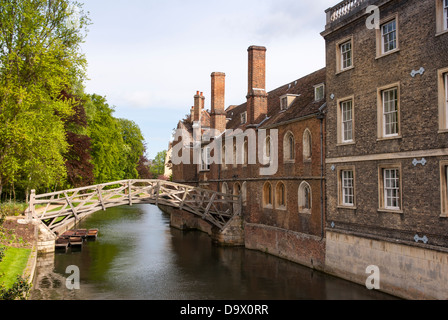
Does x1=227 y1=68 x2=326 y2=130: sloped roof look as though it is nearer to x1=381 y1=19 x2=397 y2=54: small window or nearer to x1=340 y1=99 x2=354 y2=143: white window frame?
x1=340 y1=99 x2=354 y2=143: white window frame

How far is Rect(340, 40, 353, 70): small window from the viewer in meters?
14.8

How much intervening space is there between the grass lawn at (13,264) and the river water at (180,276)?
900 mm

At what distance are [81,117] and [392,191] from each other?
26.7 meters

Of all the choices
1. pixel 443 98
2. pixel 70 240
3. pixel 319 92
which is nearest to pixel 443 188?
pixel 443 98

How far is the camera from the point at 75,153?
31203 millimetres

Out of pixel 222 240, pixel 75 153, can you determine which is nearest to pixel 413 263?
pixel 222 240

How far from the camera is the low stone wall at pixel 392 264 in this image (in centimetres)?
1084

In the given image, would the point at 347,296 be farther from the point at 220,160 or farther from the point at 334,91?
the point at 220,160

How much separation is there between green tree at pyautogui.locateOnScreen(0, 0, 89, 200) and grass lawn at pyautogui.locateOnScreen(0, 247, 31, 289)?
12.3 feet

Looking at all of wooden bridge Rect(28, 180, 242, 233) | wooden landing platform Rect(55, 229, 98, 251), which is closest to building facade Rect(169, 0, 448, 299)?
wooden bridge Rect(28, 180, 242, 233)

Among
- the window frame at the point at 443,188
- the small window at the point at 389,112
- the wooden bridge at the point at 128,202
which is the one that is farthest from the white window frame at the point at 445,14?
the wooden bridge at the point at 128,202

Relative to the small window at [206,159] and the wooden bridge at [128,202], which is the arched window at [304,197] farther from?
the small window at [206,159]

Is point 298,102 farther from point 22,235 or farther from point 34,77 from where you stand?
point 22,235

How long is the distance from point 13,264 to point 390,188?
42.6 feet
